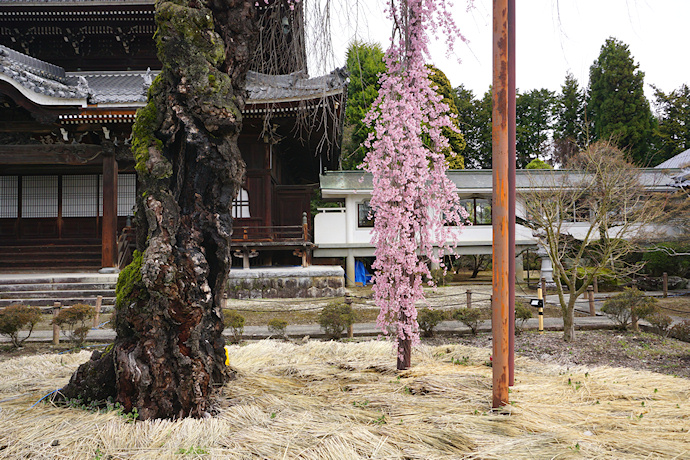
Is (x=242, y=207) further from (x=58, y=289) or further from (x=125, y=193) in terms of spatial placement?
(x=58, y=289)

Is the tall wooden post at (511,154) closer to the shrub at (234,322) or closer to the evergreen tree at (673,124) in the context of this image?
the shrub at (234,322)

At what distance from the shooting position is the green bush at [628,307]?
759cm

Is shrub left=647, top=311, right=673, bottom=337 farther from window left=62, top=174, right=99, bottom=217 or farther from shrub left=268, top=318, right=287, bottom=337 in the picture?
window left=62, top=174, right=99, bottom=217

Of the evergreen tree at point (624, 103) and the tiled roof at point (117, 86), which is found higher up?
the evergreen tree at point (624, 103)

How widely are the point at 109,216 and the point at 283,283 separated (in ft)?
15.9

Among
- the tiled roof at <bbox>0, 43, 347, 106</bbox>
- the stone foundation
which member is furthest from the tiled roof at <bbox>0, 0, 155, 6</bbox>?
the stone foundation

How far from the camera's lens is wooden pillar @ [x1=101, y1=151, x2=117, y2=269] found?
1162 cm

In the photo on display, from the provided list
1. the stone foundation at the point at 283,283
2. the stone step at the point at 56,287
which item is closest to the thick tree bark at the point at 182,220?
the stone step at the point at 56,287

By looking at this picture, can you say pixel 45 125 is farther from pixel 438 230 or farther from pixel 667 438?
pixel 667 438

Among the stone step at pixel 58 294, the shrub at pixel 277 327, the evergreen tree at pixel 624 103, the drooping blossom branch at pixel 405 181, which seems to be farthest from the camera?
the evergreen tree at pixel 624 103

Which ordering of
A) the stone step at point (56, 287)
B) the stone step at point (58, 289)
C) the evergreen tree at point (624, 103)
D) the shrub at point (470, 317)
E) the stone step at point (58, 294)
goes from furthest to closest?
the evergreen tree at point (624, 103) < the stone step at point (56, 287) < the stone step at point (58, 294) < the stone step at point (58, 289) < the shrub at point (470, 317)

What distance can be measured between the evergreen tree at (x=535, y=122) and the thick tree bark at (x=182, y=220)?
93.3ft

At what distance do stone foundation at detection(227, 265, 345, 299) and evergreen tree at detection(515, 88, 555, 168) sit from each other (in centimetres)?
2121

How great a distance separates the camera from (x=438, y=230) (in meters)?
4.45
